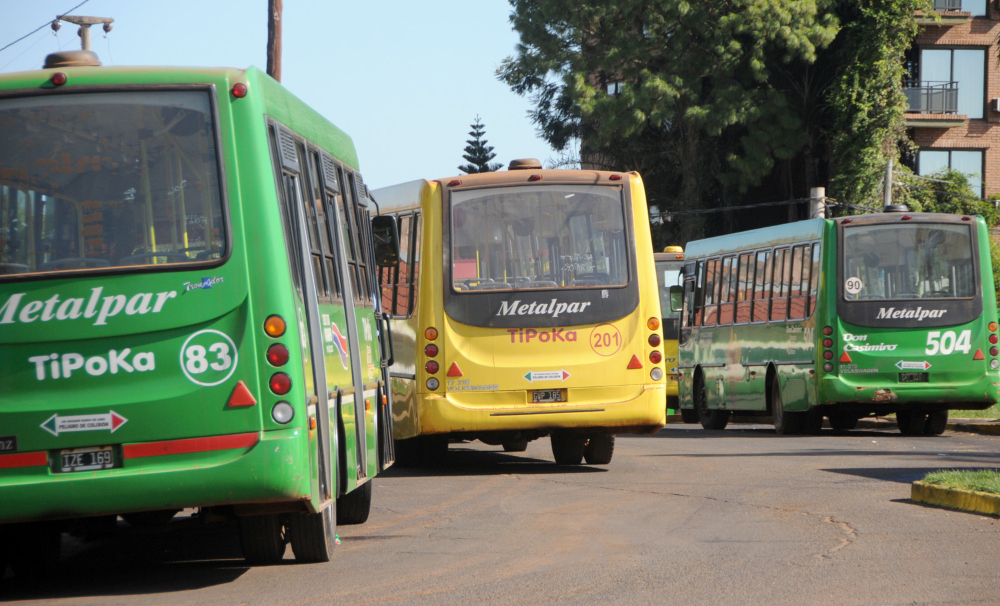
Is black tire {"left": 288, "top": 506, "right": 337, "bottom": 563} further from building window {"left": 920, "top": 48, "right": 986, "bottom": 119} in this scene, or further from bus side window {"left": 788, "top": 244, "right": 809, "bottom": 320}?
building window {"left": 920, "top": 48, "right": 986, "bottom": 119}

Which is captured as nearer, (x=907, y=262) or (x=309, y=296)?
(x=309, y=296)

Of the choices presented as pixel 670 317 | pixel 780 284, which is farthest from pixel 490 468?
pixel 670 317

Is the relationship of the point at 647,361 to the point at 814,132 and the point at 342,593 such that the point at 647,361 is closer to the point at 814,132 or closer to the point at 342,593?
the point at 342,593

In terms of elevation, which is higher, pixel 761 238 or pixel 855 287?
pixel 761 238

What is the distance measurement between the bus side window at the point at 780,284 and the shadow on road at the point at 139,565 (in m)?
13.1

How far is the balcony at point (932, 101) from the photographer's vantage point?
4462 centimetres

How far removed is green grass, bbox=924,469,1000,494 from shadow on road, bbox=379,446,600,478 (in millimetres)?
4212

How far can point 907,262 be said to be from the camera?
2069 cm

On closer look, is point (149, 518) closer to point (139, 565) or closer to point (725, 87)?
point (139, 565)

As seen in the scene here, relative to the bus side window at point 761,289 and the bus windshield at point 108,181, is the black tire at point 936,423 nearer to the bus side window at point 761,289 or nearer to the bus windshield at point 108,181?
the bus side window at point 761,289

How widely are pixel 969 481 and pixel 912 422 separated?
36.8 feet

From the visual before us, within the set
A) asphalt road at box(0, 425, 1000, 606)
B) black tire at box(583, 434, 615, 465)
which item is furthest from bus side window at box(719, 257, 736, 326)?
asphalt road at box(0, 425, 1000, 606)

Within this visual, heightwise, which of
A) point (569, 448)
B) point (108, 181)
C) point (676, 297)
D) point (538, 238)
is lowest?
point (569, 448)

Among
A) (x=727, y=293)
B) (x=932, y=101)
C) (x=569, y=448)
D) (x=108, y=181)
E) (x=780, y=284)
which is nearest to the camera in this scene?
(x=108, y=181)
